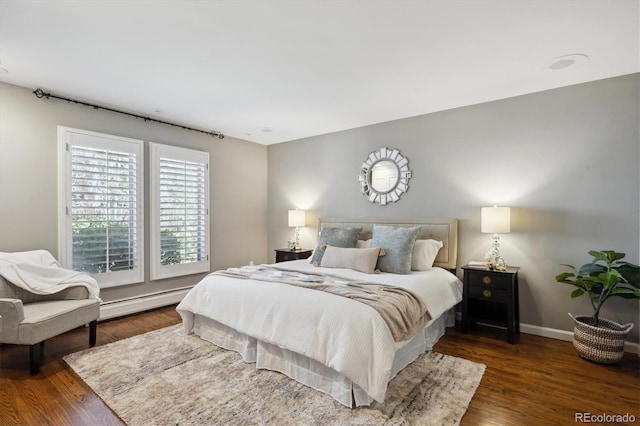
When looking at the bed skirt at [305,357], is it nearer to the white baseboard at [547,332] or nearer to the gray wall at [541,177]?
the white baseboard at [547,332]

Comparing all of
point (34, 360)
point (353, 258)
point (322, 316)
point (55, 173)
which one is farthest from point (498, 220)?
point (55, 173)

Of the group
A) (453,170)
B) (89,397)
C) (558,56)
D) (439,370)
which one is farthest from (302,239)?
(558,56)

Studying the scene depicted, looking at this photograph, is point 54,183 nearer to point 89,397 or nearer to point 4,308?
point 4,308

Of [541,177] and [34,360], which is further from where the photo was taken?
[541,177]

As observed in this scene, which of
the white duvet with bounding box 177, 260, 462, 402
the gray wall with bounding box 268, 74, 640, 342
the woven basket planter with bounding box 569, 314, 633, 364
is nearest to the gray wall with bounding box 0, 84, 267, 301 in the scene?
the white duvet with bounding box 177, 260, 462, 402

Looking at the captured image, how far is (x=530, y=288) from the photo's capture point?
3.35m

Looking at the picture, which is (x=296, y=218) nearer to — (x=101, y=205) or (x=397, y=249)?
(x=397, y=249)

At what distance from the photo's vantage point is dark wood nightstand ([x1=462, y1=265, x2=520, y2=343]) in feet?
10.2

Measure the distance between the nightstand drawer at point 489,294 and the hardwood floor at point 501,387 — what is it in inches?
16.8

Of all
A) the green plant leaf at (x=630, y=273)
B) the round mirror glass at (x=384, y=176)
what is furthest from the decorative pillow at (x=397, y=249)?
the green plant leaf at (x=630, y=273)

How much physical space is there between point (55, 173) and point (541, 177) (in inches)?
209

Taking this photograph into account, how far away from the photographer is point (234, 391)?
2227 mm

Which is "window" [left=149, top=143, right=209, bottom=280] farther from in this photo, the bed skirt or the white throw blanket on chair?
the bed skirt

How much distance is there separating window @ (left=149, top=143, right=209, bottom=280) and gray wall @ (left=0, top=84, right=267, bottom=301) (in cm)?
13
